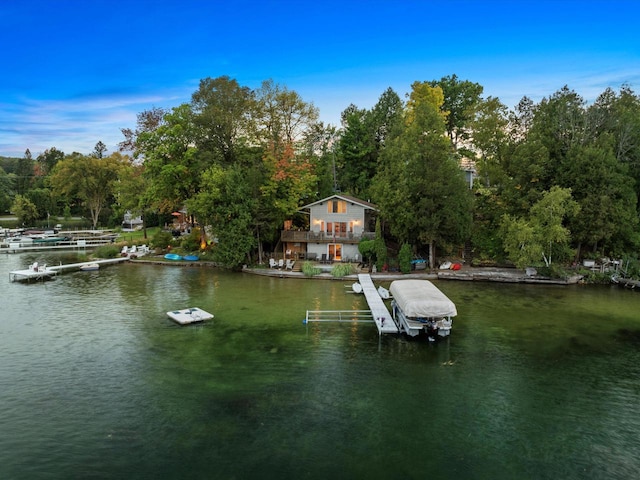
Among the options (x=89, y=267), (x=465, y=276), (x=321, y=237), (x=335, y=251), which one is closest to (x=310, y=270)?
(x=321, y=237)

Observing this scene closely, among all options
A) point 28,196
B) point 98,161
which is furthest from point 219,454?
point 28,196

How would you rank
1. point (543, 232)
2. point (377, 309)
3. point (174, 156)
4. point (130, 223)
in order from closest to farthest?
point (377, 309) → point (543, 232) → point (174, 156) → point (130, 223)

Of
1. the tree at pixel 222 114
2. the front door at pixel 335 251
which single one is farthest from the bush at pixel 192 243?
the front door at pixel 335 251

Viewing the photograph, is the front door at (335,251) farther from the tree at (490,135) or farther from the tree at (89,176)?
the tree at (89,176)

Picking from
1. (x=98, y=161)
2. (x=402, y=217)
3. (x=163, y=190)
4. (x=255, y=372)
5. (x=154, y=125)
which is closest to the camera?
(x=255, y=372)

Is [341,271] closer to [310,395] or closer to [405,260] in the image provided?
[405,260]

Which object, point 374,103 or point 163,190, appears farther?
point 374,103

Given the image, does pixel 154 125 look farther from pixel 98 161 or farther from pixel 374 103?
pixel 374 103
